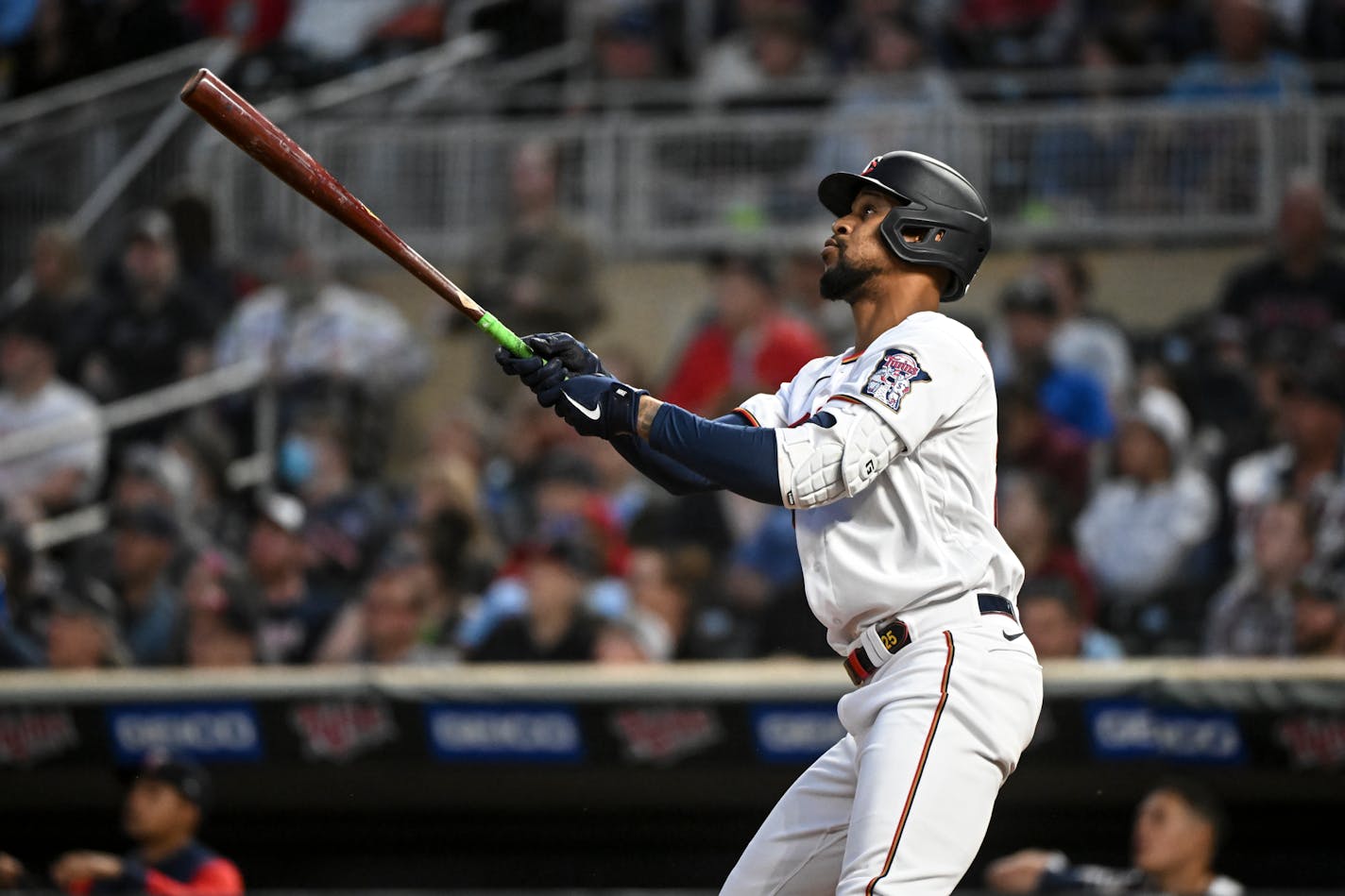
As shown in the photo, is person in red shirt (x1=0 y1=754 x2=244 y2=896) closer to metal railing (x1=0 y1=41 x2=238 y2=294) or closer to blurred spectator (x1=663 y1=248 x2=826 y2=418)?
blurred spectator (x1=663 y1=248 x2=826 y2=418)

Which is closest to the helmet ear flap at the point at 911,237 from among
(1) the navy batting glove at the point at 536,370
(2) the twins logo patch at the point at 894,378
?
(2) the twins logo patch at the point at 894,378

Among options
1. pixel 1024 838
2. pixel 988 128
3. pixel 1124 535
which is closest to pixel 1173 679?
pixel 1024 838

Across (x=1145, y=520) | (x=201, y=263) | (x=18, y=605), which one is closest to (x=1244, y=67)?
(x=1145, y=520)

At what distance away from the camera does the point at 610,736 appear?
5.84 metres

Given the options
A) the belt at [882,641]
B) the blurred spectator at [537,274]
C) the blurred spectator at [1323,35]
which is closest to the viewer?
the belt at [882,641]

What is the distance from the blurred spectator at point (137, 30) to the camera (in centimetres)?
1084

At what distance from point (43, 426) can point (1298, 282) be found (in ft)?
17.2

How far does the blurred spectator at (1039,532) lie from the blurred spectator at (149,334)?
4100mm

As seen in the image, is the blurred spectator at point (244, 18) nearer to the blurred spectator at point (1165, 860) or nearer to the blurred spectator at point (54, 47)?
the blurred spectator at point (54, 47)

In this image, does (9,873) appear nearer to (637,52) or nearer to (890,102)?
(890,102)

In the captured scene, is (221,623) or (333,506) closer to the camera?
(221,623)

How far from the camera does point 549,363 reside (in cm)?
344

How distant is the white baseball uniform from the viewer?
126 inches

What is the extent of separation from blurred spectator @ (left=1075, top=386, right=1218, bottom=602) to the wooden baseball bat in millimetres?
3681
